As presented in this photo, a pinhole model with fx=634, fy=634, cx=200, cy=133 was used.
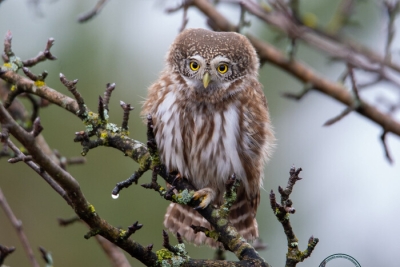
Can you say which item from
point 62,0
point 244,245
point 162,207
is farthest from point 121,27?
point 244,245

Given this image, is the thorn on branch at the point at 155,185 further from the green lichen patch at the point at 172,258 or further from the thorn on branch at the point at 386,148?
the thorn on branch at the point at 386,148

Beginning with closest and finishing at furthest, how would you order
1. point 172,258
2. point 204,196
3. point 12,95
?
point 172,258 < point 12,95 < point 204,196

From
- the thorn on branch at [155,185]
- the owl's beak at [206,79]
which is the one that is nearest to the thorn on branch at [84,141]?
the thorn on branch at [155,185]

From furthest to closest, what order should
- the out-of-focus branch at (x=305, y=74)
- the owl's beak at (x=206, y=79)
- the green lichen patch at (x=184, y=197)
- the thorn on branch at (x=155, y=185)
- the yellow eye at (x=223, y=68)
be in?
the yellow eye at (x=223, y=68) < the owl's beak at (x=206, y=79) < the out-of-focus branch at (x=305, y=74) < the green lichen patch at (x=184, y=197) < the thorn on branch at (x=155, y=185)

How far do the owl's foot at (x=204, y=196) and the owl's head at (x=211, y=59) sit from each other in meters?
0.73

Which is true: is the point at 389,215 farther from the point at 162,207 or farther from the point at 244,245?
the point at 244,245

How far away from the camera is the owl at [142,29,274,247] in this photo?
4.47 meters

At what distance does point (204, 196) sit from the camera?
4.04 metres

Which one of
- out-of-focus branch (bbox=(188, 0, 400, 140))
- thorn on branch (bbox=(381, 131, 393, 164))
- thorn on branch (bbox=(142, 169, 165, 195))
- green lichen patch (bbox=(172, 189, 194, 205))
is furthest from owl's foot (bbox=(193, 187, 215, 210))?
thorn on branch (bbox=(381, 131, 393, 164))

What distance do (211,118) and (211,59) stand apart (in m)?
0.42

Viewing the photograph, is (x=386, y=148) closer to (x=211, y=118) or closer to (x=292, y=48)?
(x=292, y=48)

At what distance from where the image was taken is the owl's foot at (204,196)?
12.5 ft

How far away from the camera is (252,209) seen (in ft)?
16.1

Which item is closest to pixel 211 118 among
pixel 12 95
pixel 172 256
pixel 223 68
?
pixel 223 68
